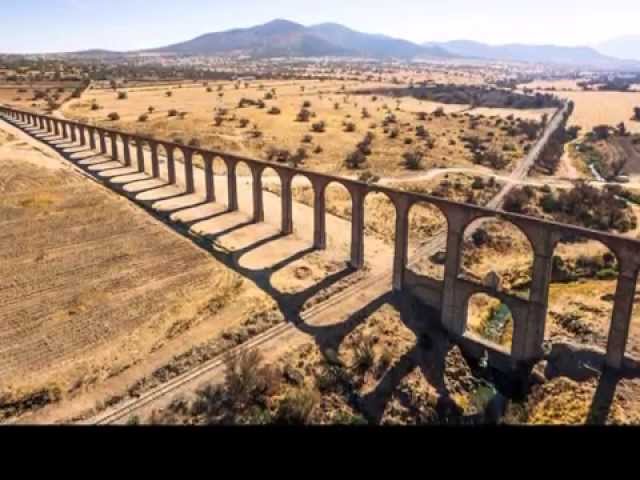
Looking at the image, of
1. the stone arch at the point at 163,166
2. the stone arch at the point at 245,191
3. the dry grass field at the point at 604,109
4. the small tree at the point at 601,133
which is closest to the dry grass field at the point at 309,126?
the stone arch at the point at 163,166

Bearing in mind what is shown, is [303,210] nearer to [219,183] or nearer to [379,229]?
[379,229]

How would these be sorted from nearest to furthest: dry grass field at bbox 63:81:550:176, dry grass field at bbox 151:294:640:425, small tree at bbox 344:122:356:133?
dry grass field at bbox 151:294:640:425 → dry grass field at bbox 63:81:550:176 → small tree at bbox 344:122:356:133

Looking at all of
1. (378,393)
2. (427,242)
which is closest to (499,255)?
(427,242)

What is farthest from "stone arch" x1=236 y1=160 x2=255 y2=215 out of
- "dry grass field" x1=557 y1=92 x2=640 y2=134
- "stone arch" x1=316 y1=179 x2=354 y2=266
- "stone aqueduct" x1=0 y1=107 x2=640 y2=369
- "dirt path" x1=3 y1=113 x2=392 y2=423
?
"dry grass field" x1=557 y1=92 x2=640 y2=134

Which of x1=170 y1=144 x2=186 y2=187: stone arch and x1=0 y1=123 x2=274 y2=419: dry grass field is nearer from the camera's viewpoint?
x1=0 y1=123 x2=274 y2=419: dry grass field

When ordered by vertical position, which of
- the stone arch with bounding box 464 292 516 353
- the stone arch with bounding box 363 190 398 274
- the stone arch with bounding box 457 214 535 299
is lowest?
the stone arch with bounding box 464 292 516 353

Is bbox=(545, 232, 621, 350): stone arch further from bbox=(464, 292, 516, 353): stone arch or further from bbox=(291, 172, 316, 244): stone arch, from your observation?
bbox=(291, 172, 316, 244): stone arch

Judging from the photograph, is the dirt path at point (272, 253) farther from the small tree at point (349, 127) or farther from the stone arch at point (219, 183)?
the small tree at point (349, 127)
